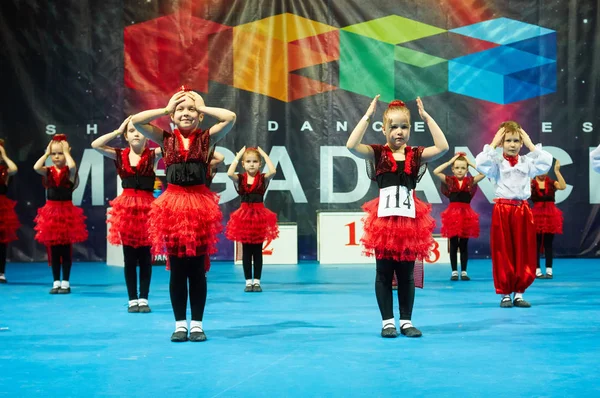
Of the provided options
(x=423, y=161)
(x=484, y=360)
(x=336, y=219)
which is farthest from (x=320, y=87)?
(x=484, y=360)

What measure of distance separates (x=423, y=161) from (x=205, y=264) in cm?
152

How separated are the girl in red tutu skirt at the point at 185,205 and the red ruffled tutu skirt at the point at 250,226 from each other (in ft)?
9.35

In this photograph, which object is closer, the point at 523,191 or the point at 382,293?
the point at 382,293

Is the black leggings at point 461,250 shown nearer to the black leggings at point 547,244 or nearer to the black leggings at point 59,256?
the black leggings at point 547,244

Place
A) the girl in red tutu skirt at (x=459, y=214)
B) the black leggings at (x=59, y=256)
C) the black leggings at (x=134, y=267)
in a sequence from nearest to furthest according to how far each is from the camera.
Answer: the black leggings at (x=134, y=267)
the black leggings at (x=59, y=256)
the girl in red tutu skirt at (x=459, y=214)

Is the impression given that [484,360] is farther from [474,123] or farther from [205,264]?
[474,123]

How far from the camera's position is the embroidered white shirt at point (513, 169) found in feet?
19.5

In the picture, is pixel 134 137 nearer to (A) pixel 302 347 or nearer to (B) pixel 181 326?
(B) pixel 181 326

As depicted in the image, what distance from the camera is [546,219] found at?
29.2 ft

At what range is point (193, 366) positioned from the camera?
3680 millimetres

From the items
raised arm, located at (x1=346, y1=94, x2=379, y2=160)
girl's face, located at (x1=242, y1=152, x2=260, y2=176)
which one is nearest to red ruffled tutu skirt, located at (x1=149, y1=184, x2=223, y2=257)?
raised arm, located at (x1=346, y1=94, x2=379, y2=160)

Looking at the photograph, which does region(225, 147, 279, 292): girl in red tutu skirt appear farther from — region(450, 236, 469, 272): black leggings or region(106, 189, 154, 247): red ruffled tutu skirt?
region(450, 236, 469, 272): black leggings

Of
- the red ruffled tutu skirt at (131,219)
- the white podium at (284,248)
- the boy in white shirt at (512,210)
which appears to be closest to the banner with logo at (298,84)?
the white podium at (284,248)

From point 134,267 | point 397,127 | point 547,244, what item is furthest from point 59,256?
point 547,244
